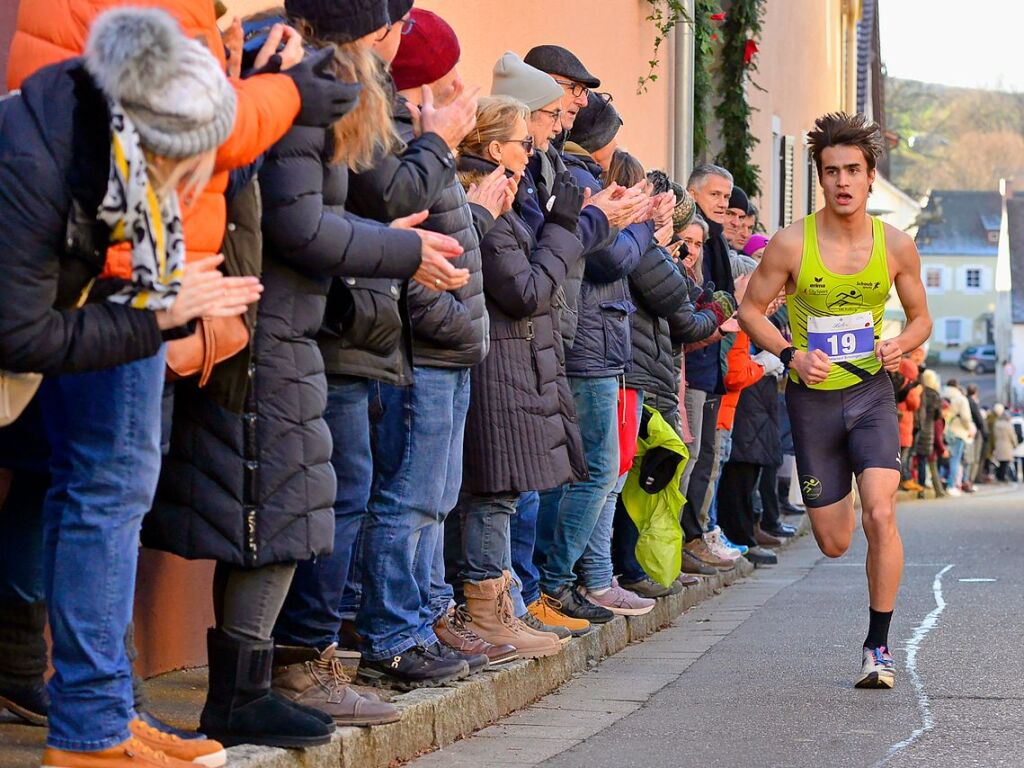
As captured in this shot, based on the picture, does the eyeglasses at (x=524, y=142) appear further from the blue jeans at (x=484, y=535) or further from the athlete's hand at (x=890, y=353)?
the athlete's hand at (x=890, y=353)

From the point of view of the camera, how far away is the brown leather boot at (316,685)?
17.6ft

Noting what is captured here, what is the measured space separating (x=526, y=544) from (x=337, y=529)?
8.04ft

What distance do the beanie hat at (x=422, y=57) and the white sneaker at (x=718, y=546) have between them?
604cm

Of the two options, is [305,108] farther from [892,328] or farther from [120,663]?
[892,328]

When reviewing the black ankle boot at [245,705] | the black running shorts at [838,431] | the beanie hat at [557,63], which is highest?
the beanie hat at [557,63]

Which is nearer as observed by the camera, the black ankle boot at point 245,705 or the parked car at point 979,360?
the black ankle boot at point 245,705

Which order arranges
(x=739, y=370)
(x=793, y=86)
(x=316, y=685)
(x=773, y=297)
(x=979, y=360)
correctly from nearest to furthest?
1. (x=316, y=685)
2. (x=773, y=297)
3. (x=739, y=370)
4. (x=793, y=86)
5. (x=979, y=360)

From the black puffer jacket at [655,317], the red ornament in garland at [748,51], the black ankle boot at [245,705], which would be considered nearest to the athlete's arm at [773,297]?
the black puffer jacket at [655,317]

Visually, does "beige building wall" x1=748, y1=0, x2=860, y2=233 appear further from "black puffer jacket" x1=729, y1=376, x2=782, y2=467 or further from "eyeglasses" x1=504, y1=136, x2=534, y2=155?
"eyeglasses" x1=504, y1=136, x2=534, y2=155

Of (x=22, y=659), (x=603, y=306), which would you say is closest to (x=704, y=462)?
(x=603, y=306)

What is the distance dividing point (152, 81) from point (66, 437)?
0.84m

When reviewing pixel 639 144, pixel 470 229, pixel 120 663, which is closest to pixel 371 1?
pixel 470 229

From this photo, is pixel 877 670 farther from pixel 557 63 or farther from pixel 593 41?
pixel 593 41

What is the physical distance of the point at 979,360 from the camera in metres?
109
